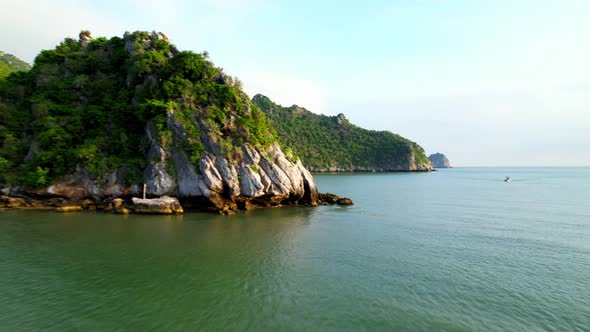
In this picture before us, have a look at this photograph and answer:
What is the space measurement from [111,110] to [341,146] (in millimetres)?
145243

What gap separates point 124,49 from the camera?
46.6 meters

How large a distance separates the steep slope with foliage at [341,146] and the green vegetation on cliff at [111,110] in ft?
359

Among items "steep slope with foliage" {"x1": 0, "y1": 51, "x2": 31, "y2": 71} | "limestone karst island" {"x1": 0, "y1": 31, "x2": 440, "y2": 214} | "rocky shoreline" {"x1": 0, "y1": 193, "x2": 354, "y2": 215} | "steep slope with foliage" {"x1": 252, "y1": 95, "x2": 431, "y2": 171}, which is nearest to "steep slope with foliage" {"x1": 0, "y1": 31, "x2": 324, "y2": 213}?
"limestone karst island" {"x1": 0, "y1": 31, "x2": 440, "y2": 214}

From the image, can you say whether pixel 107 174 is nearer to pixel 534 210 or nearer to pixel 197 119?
pixel 197 119

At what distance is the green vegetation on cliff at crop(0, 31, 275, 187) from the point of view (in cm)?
3472

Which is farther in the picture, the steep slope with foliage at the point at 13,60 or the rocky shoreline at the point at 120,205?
the steep slope with foliage at the point at 13,60

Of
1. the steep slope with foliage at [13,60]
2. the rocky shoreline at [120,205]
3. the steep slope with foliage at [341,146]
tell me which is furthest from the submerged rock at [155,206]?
the steep slope with foliage at [13,60]

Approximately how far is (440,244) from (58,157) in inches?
1741

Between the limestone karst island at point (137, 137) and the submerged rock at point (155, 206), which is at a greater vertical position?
the limestone karst island at point (137, 137)

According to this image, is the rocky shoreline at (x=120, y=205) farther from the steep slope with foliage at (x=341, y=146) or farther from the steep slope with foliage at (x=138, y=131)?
the steep slope with foliage at (x=341, y=146)

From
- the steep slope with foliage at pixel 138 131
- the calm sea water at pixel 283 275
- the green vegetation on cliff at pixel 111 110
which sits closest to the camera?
the calm sea water at pixel 283 275

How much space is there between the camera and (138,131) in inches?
1570

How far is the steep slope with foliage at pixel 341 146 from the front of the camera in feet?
522

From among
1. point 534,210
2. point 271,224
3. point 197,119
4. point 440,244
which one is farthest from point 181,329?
point 534,210
